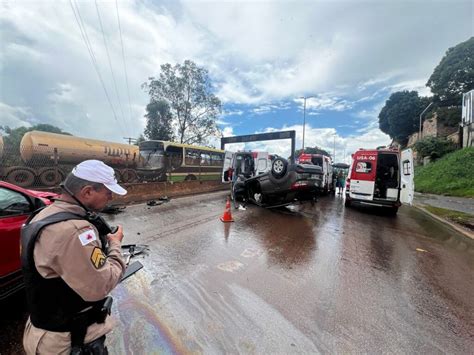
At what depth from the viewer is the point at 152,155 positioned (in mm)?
14953

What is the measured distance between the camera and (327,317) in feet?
8.62

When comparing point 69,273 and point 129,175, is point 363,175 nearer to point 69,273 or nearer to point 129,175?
point 69,273

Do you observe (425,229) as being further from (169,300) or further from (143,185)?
(143,185)

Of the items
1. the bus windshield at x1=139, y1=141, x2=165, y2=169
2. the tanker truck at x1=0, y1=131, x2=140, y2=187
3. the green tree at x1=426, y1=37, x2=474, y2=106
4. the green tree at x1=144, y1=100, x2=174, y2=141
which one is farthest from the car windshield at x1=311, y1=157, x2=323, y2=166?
the green tree at x1=426, y1=37, x2=474, y2=106

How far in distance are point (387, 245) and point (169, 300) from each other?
196 inches

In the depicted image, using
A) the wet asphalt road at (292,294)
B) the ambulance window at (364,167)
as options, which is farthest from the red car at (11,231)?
the ambulance window at (364,167)

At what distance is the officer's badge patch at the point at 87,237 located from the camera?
1205 millimetres

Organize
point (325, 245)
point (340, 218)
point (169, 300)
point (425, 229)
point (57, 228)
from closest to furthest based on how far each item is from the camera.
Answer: point (57, 228), point (169, 300), point (325, 245), point (425, 229), point (340, 218)

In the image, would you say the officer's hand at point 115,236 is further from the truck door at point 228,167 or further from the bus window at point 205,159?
the bus window at point 205,159

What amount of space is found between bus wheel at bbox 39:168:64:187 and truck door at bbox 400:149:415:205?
14107 mm

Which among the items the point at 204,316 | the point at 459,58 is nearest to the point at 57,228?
the point at 204,316

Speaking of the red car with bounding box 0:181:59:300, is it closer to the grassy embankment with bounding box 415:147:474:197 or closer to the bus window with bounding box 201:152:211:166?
the bus window with bounding box 201:152:211:166

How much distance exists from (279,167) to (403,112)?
134 ft

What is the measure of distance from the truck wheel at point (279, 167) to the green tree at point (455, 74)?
33.6 metres
